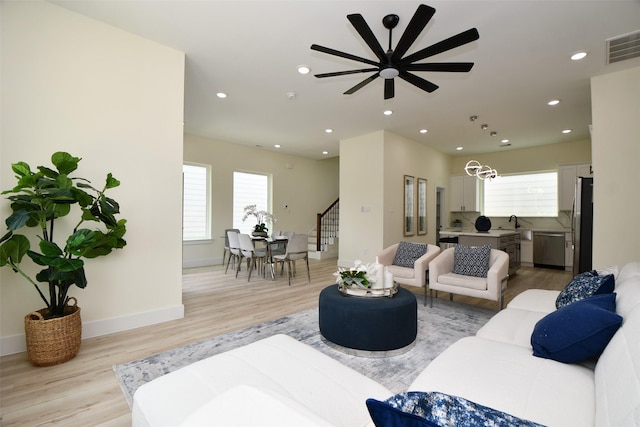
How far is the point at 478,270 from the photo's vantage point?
3.84m

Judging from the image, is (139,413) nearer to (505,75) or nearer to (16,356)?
(16,356)

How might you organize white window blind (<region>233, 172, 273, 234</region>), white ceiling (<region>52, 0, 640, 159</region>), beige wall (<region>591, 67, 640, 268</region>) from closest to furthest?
white ceiling (<region>52, 0, 640, 159</region>)
beige wall (<region>591, 67, 640, 268</region>)
white window blind (<region>233, 172, 273, 234</region>)

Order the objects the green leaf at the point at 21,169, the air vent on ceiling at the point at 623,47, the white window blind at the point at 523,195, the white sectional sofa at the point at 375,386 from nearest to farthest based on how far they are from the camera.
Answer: the white sectional sofa at the point at 375,386 < the green leaf at the point at 21,169 < the air vent on ceiling at the point at 623,47 < the white window blind at the point at 523,195

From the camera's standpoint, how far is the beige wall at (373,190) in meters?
6.62

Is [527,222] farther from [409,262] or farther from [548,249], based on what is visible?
[409,262]

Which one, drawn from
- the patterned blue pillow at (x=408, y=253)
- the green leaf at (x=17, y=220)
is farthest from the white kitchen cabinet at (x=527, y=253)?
the green leaf at (x=17, y=220)

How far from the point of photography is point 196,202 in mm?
7230

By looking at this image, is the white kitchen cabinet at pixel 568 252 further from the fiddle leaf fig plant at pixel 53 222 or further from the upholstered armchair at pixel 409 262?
the fiddle leaf fig plant at pixel 53 222

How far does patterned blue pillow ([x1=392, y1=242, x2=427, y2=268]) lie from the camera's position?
4.43 metres

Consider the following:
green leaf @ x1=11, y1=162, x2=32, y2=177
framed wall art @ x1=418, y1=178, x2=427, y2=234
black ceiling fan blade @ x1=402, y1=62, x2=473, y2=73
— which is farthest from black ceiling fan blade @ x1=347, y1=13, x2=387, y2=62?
framed wall art @ x1=418, y1=178, x2=427, y2=234

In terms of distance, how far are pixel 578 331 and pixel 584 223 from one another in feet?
12.6

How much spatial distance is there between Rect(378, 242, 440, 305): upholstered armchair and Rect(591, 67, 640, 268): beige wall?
216 cm

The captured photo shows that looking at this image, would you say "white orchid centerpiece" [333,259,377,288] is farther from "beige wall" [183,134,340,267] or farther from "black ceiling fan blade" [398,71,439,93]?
"beige wall" [183,134,340,267]

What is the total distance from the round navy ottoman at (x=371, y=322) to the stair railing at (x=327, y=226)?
19.0 ft
